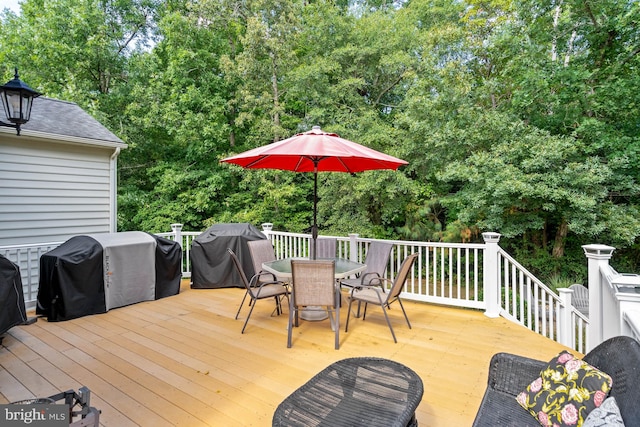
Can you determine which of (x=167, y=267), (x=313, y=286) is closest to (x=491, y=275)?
(x=313, y=286)

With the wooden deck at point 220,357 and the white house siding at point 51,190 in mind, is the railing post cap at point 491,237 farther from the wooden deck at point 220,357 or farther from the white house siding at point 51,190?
the white house siding at point 51,190

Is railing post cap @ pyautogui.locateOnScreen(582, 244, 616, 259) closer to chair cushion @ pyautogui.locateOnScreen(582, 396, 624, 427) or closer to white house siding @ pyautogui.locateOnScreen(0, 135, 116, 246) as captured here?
chair cushion @ pyautogui.locateOnScreen(582, 396, 624, 427)

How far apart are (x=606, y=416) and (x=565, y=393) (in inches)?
11.9

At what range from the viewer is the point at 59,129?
5.99 metres

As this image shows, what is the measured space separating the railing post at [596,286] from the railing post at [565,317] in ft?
3.66

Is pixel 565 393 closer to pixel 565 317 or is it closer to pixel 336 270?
pixel 336 270

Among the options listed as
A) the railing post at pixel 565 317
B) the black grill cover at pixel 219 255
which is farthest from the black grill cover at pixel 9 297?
the railing post at pixel 565 317

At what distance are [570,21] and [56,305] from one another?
10203mm

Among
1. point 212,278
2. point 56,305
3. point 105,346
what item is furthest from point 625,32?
point 56,305

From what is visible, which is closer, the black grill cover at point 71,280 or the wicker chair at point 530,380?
the wicker chair at point 530,380

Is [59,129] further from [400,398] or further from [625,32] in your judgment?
[625,32]

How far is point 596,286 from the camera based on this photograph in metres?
2.96

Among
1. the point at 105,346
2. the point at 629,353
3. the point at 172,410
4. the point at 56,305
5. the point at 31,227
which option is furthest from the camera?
the point at 31,227

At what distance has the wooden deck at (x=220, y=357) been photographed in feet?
7.88
